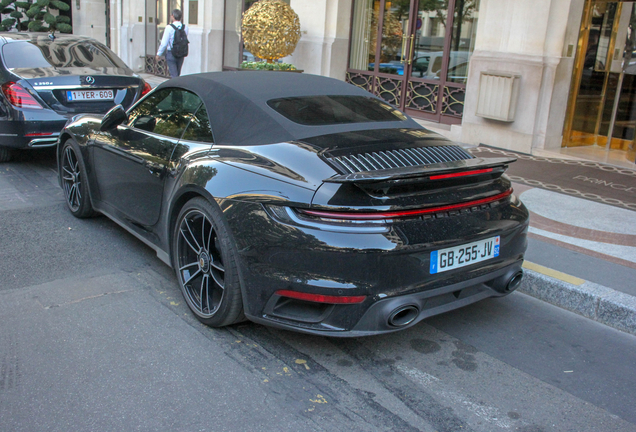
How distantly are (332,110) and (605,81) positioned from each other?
22.3ft

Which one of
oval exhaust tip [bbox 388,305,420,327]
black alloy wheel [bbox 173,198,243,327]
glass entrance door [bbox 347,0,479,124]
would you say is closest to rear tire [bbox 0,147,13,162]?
black alloy wheel [bbox 173,198,243,327]

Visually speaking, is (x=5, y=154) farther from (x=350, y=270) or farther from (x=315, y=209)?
(x=350, y=270)

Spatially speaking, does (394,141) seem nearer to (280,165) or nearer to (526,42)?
(280,165)

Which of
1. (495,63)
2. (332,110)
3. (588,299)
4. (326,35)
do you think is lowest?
(588,299)

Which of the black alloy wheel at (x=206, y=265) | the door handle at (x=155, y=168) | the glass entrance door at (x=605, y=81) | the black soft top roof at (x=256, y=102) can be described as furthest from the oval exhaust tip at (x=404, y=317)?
the glass entrance door at (x=605, y=81)

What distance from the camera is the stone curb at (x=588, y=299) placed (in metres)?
3.91

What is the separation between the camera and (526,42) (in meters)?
8.58

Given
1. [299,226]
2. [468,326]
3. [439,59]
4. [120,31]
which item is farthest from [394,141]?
[120,31]

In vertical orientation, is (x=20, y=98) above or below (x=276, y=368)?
above

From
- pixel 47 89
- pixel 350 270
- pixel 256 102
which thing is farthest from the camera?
pixel 47 89

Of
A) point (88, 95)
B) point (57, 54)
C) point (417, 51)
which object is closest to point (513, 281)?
point (88, 95)

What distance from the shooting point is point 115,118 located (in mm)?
4664

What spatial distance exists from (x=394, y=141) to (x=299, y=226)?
91 centimetres

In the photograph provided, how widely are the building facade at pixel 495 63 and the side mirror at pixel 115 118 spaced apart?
19.2 feet
